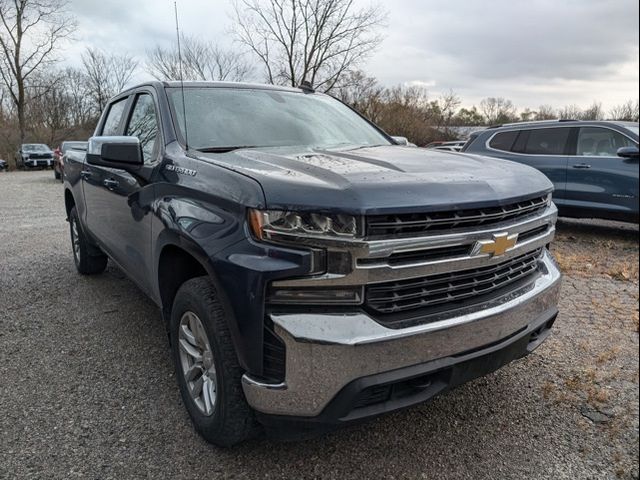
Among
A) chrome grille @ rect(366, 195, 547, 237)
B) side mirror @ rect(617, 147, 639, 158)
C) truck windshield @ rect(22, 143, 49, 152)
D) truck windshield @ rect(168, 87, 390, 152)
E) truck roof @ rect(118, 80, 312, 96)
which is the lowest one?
truck windshield @ rect(22, 143, 49, 152)

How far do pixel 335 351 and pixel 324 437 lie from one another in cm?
91

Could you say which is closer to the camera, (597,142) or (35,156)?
(597,142)

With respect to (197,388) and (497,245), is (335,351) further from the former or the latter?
(197,388)

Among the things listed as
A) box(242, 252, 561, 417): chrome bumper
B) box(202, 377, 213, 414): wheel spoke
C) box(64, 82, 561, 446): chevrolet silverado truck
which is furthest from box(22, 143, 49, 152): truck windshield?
box(242, 252, 561, 417): chrome bumper

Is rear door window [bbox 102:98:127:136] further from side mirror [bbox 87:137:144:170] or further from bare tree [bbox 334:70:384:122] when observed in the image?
bare tree [bbox 334:70:384:122]

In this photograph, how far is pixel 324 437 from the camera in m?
2.42

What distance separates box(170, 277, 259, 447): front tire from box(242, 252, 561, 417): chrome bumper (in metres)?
0.15

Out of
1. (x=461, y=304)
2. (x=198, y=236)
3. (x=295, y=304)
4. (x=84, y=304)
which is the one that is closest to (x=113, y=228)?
(x=84, y=304)

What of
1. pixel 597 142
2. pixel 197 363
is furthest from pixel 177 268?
pixel 597 142

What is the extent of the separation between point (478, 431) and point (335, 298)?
49.1 inches

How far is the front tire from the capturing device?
2021 millimetres

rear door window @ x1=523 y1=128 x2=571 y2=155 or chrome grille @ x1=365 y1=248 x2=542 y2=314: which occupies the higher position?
rear door window @ x1=523 y1=128 x2=571 y2=155

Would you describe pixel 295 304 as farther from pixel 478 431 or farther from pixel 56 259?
pixel 56 259

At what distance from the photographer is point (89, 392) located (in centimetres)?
284
